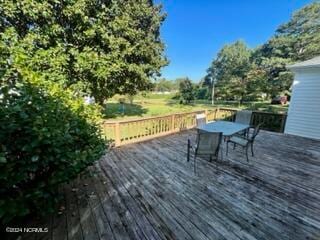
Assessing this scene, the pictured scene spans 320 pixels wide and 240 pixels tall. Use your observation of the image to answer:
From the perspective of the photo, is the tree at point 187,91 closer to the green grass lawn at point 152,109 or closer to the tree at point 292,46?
the green grass lawn at point 152,109

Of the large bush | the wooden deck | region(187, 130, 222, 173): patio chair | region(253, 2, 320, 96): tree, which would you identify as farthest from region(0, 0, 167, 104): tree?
region(253, 2, 320, 96): tree

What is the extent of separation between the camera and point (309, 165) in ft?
13.4

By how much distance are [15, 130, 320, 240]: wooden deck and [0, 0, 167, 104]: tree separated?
13.4 ft

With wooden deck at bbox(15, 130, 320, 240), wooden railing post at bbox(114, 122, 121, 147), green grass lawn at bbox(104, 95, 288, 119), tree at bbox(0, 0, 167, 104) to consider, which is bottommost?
green grass lawn at bbox(104, 95, 288, 119)

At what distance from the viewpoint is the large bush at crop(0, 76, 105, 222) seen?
1759 millimetres

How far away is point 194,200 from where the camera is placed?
2.75 metres

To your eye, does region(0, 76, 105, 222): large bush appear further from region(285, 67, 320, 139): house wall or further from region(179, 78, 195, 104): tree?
region(179, 78, 195, 104): tree

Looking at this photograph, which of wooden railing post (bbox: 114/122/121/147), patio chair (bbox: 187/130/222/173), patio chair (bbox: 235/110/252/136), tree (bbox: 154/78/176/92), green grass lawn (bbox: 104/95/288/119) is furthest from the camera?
tree (bbox: 154/78/176/92)

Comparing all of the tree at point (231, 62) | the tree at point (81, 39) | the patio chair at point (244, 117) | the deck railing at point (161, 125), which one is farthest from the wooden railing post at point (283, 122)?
the tree at point (231, 62)

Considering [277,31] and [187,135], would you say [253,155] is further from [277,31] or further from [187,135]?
[277,31]

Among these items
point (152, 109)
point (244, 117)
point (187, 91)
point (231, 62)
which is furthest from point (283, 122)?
point (231, 62)

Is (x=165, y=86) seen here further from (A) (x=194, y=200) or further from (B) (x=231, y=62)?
(A) (x=194, y=200)

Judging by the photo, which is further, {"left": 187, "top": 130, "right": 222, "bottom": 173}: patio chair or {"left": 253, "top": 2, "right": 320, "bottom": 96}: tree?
{"left": 253, "top": 2, "right": 320, "bottom": 96}: tree

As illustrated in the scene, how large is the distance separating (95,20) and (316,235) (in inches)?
340
